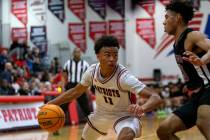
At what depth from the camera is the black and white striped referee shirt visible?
43.4 ft

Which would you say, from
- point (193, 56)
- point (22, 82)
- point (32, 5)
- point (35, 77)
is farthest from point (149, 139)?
point (32, 5)

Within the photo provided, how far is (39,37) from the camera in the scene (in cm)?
2522

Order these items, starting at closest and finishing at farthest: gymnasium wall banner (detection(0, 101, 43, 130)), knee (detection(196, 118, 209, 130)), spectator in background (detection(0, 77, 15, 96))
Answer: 1. knee (detection(196, 118, 209, 130))
2. gymnasium wall banner (detection(0, 101, 43, 130))
3. spectator in background (detection(0, 77, 15, 96))

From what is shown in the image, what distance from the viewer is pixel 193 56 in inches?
209

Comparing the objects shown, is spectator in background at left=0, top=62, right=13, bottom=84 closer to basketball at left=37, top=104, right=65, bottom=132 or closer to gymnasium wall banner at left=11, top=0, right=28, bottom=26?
gymnasium wall banner at left=11, top=0, right=28, bottom=26

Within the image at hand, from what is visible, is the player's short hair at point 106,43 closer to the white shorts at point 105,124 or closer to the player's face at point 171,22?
the player's face at point 171,22

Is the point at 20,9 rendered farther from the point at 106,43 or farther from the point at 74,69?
the point at 106,43

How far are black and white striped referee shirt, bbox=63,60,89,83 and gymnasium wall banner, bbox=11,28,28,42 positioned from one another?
1135 cm

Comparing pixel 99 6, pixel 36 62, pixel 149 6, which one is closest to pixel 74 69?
pixel 36 62

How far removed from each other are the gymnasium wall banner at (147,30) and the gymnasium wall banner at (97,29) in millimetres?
2091

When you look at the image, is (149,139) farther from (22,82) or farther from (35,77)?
(35,77)

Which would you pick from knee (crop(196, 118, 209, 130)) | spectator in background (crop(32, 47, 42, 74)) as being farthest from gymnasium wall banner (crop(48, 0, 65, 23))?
knee (crop(196, 118, 209, 130))

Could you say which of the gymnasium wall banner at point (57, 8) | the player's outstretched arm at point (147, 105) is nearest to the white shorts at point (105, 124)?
the player's outstretched arm at point (147, 105)

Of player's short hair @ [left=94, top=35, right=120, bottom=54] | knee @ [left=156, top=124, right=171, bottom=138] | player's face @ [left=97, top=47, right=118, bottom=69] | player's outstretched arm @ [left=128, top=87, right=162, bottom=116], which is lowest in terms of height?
knee @ [left=156, top=124, right=171, bottom=138]
